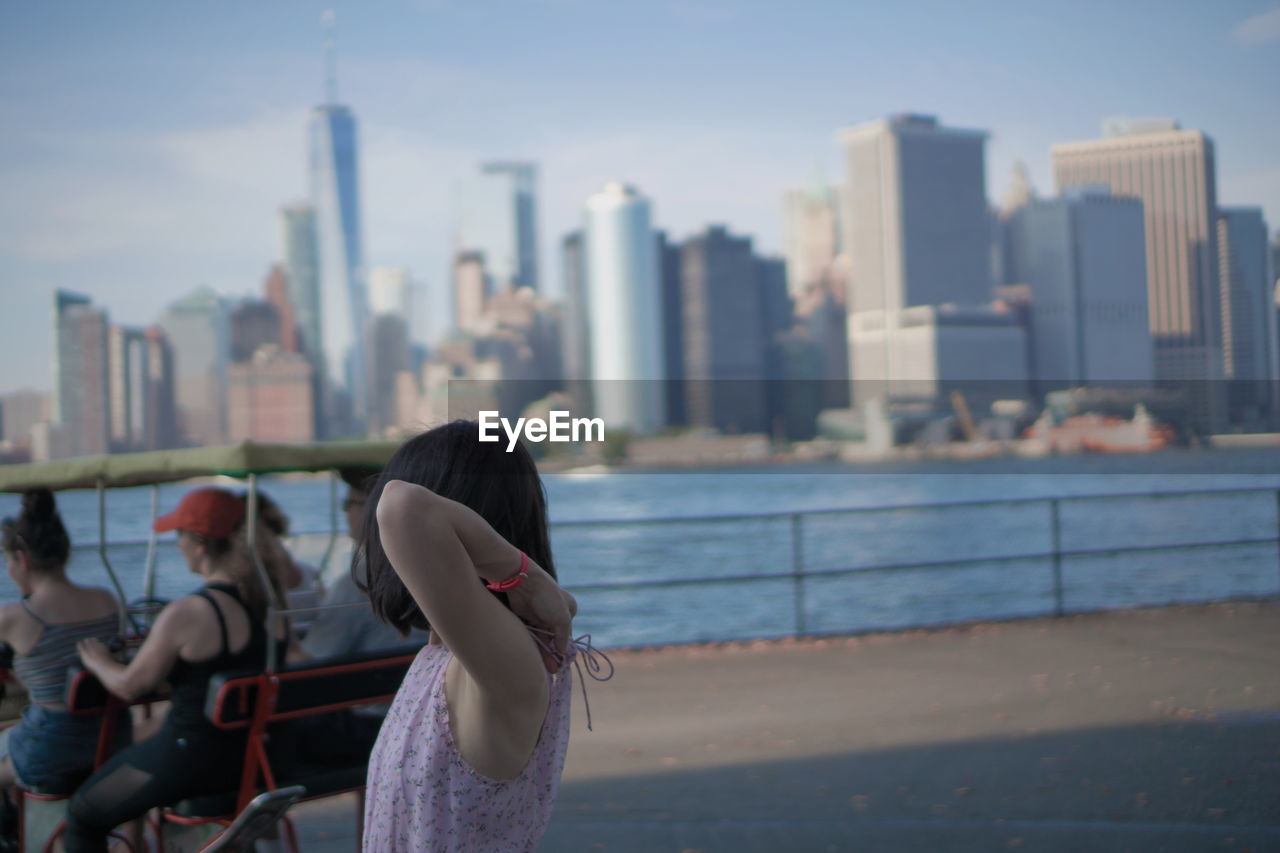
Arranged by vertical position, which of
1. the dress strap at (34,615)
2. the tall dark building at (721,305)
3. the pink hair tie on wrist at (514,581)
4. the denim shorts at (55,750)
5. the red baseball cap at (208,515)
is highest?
Result: the tall dark building at (721,305)

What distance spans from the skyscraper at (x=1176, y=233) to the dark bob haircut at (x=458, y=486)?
474 centimetres

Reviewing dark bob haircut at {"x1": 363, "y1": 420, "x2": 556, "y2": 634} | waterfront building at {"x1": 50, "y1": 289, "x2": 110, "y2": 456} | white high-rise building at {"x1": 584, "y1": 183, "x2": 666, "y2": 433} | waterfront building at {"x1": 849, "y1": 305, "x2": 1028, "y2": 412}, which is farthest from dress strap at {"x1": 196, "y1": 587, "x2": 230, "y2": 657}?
waterfront building at {"x1": 50, "y1": 289, "x2": 110, "y2": 456}

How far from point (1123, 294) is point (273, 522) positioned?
12402 millimetres

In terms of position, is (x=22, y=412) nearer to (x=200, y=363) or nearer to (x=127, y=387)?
(x=127, y=387)

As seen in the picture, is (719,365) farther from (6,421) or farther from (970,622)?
(970,622)

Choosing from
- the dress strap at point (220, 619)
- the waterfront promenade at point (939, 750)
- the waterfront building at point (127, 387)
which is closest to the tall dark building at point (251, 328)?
the waterfront building at point (127, 387)

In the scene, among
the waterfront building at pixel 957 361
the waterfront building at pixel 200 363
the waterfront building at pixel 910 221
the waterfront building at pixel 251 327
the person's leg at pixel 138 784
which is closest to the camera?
the person's leg at pixel 138 784

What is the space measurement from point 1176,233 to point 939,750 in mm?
11403

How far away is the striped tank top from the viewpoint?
4504 mm

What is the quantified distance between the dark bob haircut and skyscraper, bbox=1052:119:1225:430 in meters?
4.74

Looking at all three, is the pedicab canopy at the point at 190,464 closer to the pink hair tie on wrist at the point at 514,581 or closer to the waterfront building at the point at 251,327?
the pink hair tie on wrist at the point at 514,581

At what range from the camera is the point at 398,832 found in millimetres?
1828

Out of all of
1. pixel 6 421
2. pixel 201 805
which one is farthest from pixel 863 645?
pixel 6 421

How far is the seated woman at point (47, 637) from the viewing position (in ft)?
14.4
